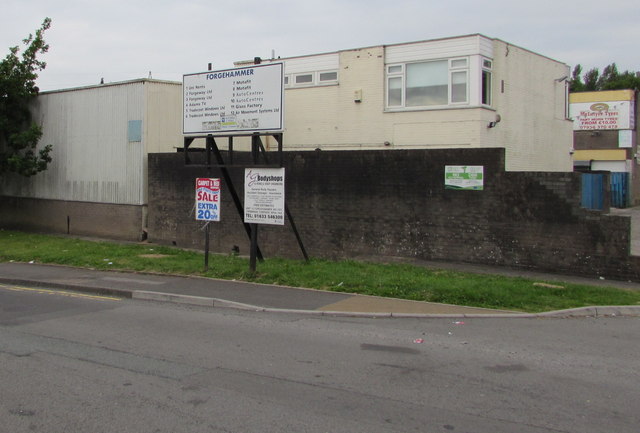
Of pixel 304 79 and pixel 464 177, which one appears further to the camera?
pixel 304 79

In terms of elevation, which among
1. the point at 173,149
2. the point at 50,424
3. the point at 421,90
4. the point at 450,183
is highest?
the point at 421,90

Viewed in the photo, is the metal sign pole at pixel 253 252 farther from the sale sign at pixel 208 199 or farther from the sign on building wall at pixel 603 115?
the sign on building wall at pixel 603 115

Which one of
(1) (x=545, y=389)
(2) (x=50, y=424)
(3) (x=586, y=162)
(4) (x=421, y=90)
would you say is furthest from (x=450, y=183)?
(3) (x=586, y=162)

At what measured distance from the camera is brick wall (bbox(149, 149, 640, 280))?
13.2 metres

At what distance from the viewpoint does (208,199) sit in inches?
565

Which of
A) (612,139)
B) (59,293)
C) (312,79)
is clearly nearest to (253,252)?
(59,293)

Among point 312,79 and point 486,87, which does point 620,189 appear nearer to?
point 486,87

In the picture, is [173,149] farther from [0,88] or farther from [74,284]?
[74,284]

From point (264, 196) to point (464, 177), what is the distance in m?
4.82

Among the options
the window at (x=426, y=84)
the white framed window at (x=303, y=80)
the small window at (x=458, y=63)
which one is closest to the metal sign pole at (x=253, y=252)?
the window at (x=426, y=84)

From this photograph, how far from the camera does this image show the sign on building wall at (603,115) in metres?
35.1

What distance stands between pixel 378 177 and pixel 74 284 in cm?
771

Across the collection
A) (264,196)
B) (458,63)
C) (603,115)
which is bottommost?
(264,196)

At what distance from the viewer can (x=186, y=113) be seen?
47.5ft
